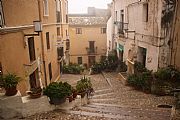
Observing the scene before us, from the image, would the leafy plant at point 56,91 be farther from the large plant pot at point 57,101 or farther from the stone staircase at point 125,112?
the stone staircase at point 125,112

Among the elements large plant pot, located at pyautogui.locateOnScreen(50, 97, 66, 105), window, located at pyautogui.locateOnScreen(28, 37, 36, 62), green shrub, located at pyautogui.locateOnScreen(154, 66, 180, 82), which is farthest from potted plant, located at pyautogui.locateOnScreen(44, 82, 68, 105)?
green shrub, located at pyautogui.locateOnScreen(154, 66, 180, 82)

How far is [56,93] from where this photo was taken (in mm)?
7555

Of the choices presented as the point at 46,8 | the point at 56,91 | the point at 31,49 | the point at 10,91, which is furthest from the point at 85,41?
the point at 10,91

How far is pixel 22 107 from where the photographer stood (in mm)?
6977

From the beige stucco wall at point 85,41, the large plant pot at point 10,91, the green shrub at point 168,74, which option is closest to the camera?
the large plant pot at point 10,91

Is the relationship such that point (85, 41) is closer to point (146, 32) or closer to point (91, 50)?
point (91, 50)

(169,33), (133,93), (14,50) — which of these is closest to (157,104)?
(133,93)

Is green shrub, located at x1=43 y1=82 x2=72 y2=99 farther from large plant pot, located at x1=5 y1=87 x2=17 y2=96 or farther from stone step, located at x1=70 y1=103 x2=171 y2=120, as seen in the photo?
large plant pot, located at x1=5 y1=87 x2=17 y2=96

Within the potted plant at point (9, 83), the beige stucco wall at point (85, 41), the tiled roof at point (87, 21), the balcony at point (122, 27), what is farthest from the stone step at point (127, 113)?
the beige stucco wall at point (85, 41)

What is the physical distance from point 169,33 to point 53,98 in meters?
8.11

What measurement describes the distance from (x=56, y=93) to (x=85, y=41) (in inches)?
1033

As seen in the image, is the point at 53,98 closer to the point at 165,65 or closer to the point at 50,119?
the point at 50,119

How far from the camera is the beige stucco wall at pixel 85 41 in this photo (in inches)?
1284

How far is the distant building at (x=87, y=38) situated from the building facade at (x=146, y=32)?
1211 centimetres
